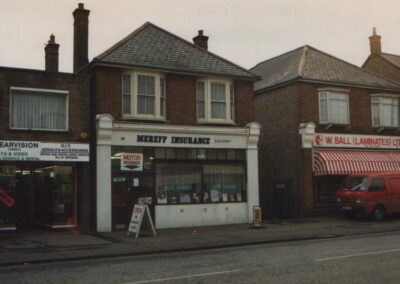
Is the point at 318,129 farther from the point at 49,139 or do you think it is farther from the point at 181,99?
the point at 49,139

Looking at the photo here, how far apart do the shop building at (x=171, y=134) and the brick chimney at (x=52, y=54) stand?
1.86 meters

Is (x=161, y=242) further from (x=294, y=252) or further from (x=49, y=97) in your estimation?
(x=49, y=97)

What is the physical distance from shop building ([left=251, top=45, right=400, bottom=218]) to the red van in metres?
1.48

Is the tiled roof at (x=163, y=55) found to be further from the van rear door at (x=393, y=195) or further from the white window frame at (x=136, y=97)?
the van rear door at (x=393, y=195)

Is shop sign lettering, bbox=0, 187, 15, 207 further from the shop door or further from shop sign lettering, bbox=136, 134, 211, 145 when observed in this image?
shop sign lettering, bbox=136, 134, 211, 145

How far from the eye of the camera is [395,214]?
25281 millimetres

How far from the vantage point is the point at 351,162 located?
2545cm

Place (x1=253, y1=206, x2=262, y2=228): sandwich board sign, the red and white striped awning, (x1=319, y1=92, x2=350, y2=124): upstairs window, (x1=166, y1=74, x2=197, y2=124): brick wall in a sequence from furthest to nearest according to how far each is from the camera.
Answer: (x1=319, y1=92, x2=350, y2=124): upstairs window → the red and white striped awning → (x1=166, y1=74, x2=197, y2=124): brick wall → (x1=253, y1=206, x2=262, y2=228): sandwich board sign

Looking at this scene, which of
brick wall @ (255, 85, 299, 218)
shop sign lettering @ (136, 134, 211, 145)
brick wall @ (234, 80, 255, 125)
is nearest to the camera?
shop sign lettering @ (136, 134, 211, 145)

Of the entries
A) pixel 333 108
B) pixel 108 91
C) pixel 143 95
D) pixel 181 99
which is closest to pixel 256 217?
pixel 181 99

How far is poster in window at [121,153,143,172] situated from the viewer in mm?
20578

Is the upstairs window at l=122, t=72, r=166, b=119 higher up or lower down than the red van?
higher up

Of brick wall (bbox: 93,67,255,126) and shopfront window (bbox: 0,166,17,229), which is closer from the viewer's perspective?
shopfront window (bbox: 0,166,17,229)

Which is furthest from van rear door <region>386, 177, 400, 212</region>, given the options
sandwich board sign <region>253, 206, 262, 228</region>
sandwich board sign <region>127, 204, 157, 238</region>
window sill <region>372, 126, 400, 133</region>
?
sandwich board sign <region>127, 204, 157, 238</region>
